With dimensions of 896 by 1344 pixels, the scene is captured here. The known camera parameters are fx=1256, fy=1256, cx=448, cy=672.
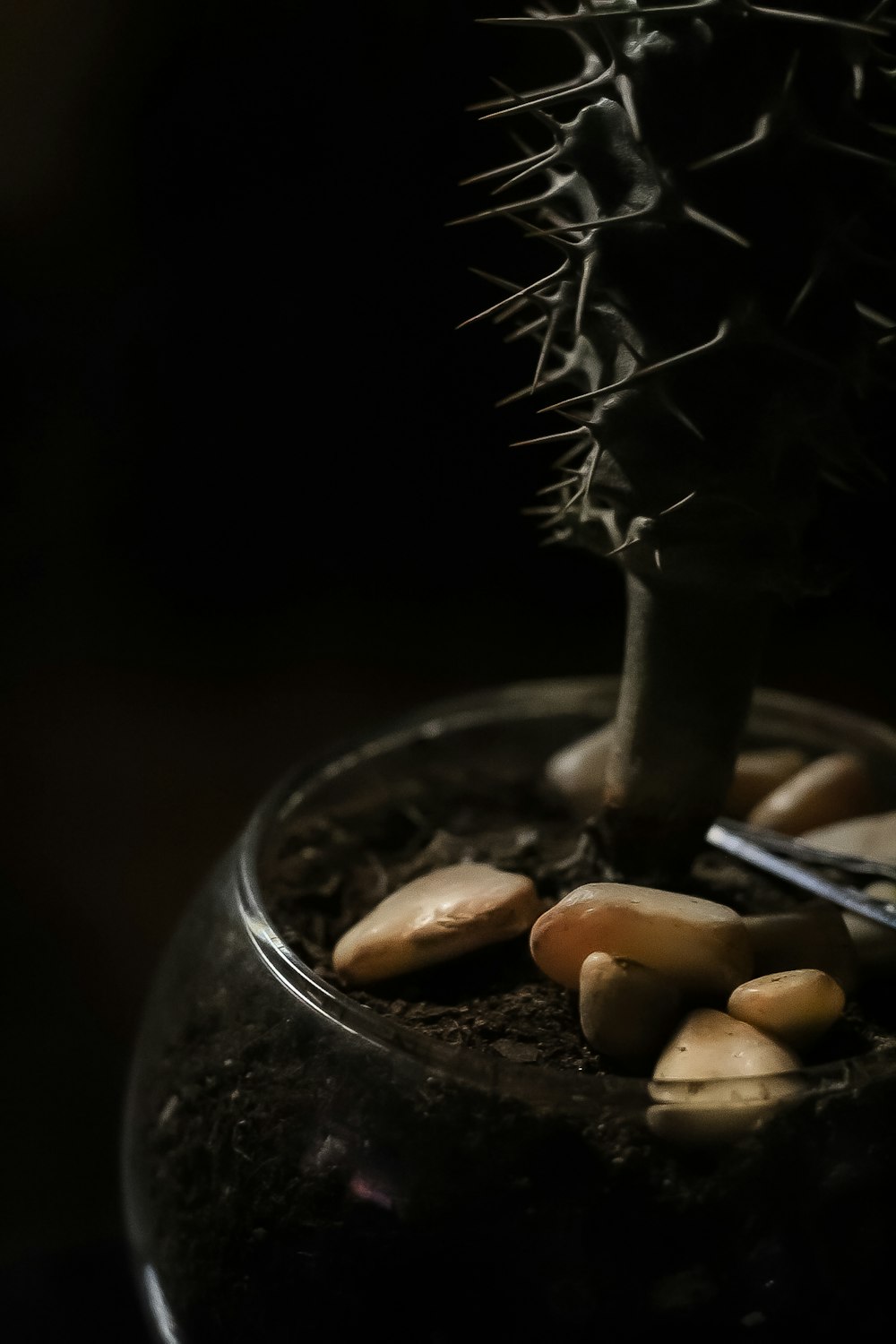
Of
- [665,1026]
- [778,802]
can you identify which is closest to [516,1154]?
[665,1026]

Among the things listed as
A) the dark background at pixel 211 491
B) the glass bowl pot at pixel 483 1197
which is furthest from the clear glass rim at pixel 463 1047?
the dark background at pixel 211 491

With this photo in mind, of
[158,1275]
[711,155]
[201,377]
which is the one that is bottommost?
[158,1275]

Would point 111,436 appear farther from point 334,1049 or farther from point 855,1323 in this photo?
point 855,1323

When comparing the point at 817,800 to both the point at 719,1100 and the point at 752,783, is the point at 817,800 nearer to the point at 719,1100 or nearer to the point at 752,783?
the point at 752,783

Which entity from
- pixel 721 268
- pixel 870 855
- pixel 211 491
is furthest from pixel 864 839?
pixel 211 491

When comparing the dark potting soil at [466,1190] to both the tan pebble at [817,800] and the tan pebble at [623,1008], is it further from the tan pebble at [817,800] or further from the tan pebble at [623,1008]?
the tan pebble at [817,800]

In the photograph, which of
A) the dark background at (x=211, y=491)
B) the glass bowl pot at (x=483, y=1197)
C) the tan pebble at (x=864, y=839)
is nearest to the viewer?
the glass bowl pot at (x=483, y=1197)

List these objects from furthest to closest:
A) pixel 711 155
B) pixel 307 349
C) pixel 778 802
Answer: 1. pixel 307 349
2. pixel 778 802
3. pixel 711 155

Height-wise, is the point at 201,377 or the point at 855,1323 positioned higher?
the point at 201,377
